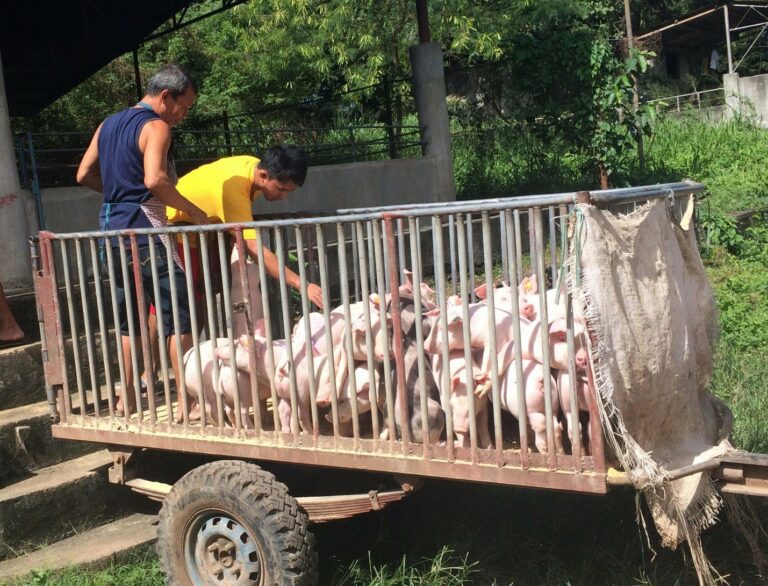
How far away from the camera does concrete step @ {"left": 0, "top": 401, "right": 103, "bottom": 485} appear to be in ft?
15.5

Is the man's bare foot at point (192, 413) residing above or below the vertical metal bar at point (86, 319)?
below

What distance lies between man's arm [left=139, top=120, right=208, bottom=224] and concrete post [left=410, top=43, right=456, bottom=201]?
6939 mm

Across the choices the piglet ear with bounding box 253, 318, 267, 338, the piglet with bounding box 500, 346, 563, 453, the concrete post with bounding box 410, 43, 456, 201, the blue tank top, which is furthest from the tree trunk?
the piglet with bounding box 500, 346, 563, 453

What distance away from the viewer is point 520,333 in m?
3.18

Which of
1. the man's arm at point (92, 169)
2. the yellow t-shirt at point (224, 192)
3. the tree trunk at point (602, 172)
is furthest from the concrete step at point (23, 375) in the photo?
the tree trunk at point (602, 172)

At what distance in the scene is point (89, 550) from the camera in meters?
4.36

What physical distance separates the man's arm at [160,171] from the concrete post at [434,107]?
→ 22.8 ft

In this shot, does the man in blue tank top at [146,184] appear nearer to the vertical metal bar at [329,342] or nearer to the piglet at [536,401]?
the vertical metal bar at [329,342]

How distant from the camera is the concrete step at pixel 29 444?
186 inches

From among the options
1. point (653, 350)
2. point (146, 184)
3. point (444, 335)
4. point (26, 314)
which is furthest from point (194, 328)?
point (26, 314)

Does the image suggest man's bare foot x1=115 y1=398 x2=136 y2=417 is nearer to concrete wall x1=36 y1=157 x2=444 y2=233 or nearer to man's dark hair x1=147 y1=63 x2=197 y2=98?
man's dark hair x1=147 y1=63 x2=197 y2=98

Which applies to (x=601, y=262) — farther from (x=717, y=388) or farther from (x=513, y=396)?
(x=717, y=388)

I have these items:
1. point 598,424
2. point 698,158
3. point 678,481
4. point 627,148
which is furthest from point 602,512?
point 698,158

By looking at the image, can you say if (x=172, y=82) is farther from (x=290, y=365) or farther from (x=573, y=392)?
(x=573, y=392)
